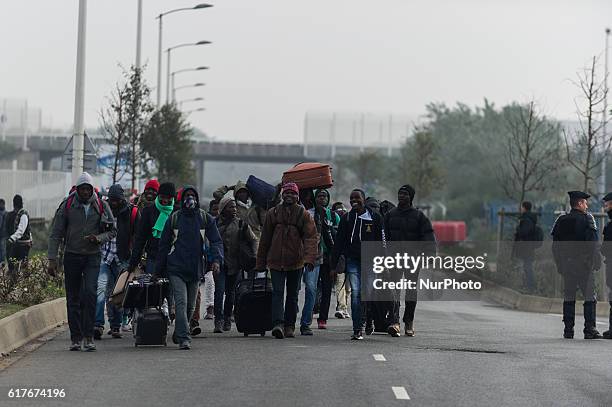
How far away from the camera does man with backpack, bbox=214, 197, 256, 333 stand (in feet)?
64.2

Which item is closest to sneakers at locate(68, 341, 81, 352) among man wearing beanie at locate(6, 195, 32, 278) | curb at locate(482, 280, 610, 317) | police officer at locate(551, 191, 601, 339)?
police officer at locate(551, 191, 601, 339)

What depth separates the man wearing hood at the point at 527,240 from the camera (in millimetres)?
31641

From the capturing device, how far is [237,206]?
20.5 metres

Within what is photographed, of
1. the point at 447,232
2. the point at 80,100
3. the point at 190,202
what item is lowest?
the point at 447,232

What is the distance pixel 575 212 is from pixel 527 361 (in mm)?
5239

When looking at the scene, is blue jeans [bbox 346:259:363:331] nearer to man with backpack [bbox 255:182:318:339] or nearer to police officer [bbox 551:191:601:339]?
man with backpack [bbox 255:182:318:339]

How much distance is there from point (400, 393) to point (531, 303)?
17.7 metres

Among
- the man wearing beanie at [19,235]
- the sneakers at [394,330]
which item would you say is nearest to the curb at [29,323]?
the sneakers at [394,330]

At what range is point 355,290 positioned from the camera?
61.4 feet

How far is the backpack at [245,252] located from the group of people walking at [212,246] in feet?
0.04

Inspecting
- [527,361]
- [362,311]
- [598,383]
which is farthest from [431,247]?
[598,383]

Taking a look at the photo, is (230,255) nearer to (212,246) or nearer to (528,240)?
(212,246)

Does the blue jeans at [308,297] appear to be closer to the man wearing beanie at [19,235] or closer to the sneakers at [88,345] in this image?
the sneakers at [88,345]

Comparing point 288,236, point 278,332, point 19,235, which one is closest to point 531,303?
point 19,235
